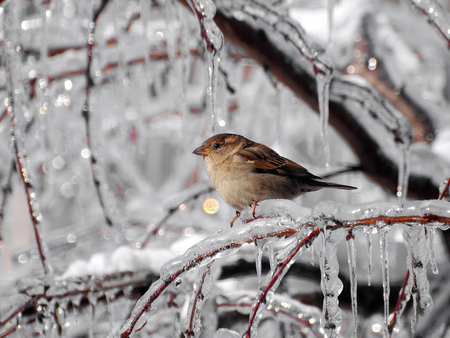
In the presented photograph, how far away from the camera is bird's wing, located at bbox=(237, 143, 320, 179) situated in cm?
208

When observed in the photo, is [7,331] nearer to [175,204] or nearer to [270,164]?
[175,204]

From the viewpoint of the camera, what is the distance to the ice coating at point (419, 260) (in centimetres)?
102

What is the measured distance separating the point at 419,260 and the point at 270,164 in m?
1.15

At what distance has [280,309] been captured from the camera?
182 cm

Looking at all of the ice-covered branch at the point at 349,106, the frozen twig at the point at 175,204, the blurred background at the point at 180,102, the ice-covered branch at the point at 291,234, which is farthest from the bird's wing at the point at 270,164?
the ice-covered branch at the point at 291,234

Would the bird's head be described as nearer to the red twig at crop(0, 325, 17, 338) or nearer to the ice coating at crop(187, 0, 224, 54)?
the ice coating at crop(187, 0, 224, 54)

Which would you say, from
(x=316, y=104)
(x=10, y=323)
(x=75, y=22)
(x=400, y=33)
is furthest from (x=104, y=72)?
(x=400, y=33)

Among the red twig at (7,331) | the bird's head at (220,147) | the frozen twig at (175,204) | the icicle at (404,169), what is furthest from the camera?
the frozen twig at (175,204)

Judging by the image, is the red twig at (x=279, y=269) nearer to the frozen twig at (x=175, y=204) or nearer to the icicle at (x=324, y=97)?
the icicle at (x=324, y=97)

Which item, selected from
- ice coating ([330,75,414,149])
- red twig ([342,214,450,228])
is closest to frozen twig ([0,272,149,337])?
red twig ([342,214,450,228])

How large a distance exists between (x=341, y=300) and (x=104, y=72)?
7.47 ft

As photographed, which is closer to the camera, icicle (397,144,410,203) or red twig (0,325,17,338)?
red twig (0,325,17,338)

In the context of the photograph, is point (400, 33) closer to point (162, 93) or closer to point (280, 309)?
point (162, 93)

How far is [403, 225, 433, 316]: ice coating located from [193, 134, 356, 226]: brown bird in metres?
0.86
